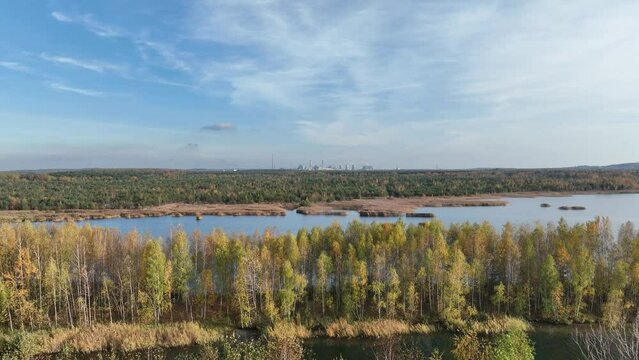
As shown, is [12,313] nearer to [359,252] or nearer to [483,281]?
[359,252]

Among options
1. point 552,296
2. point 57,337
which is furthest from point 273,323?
point 552,296

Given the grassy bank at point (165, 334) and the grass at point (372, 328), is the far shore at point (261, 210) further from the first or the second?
the grass at point (372, 328)

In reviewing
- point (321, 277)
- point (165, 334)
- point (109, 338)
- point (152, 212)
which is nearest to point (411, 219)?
point (152, 212)

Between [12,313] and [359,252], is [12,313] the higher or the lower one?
the lower one

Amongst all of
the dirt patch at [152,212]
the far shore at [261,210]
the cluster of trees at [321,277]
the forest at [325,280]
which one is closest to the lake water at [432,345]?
the forest at [325,280]

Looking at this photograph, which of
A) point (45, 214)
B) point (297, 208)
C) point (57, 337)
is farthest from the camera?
point (297, 208)

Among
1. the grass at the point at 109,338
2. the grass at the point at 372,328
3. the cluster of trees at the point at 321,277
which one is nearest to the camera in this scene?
the grass at the point at 109,338
